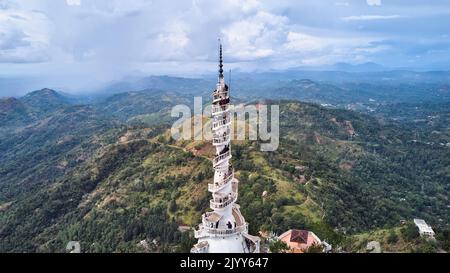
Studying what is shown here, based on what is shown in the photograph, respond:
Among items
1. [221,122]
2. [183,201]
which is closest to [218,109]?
[221,122]

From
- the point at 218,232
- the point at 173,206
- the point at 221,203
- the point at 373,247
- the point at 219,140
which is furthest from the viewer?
the point at 173,206

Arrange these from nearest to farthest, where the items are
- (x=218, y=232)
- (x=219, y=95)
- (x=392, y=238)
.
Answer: (x=218, y=232), (x=219, y=95), (x=392, y=238)

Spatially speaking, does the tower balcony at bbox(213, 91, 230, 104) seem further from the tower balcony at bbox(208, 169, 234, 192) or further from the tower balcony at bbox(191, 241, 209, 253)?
the tower balcony at bbox(191, 241, 209, 253)

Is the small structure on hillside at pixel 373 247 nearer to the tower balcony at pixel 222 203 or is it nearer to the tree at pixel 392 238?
the tree at pixel 392 238

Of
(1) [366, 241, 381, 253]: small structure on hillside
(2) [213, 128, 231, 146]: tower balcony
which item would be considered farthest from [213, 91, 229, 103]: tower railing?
(1) [366, 241, 381, 253]: small structure on hillside

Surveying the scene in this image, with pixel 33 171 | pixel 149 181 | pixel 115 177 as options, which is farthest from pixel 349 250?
pixel 33 171

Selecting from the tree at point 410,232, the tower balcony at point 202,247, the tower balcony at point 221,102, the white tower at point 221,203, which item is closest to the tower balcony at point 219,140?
the white tower at point 221,203

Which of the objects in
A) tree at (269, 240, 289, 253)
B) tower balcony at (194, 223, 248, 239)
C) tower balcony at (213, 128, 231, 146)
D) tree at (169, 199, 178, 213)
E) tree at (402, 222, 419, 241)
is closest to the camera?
tower balcony at (194, 223, 248, 239)

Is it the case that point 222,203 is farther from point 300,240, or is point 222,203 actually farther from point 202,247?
point 300,240
